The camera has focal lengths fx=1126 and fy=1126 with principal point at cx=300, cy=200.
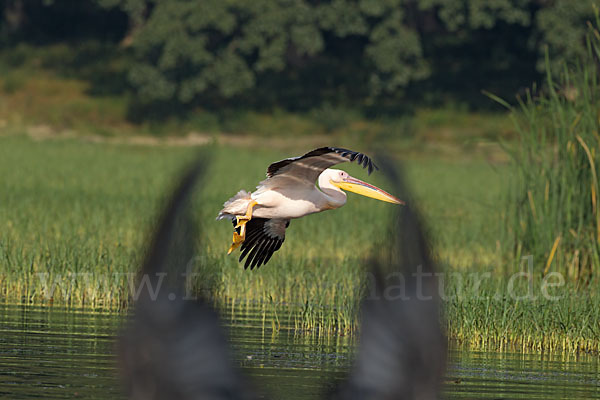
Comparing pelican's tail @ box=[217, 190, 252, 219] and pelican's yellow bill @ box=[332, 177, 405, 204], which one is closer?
pelican's yellow bill @ box=[332, 177, 405, 204]

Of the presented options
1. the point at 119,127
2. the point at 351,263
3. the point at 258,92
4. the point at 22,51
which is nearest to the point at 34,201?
the point at 351,263

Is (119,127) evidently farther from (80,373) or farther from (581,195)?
(80,373)

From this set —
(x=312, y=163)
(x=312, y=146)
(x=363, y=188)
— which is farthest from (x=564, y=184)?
(x=312, y=146)

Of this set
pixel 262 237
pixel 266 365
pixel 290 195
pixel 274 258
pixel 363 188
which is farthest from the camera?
pixel 274 258

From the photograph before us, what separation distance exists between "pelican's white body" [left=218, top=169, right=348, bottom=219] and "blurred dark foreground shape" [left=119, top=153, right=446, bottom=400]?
599 centimetres

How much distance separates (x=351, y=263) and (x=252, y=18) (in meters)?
29.9

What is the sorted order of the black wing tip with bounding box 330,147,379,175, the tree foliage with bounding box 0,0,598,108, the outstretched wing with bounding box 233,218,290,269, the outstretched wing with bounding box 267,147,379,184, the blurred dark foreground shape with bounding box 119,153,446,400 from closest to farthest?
1. the blurred dark foreground shape with bounding box 119,153,446,400
2. the black wing tip with bounding box 330,147,379,175
3. the outstretched wing with bounding box 267,147,379,184
4. the outstretched wing with bounding box 233,218,290,269
5. the tree foliage with bounding box 0,0,598,108

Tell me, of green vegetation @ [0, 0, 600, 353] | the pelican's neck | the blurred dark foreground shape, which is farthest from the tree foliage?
the blurred dark foreground shape

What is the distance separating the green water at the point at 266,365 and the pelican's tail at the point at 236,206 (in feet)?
3.30

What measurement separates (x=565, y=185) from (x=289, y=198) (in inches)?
149

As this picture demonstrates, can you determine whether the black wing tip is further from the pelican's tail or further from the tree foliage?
the tree foliage

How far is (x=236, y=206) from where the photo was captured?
8.67 m

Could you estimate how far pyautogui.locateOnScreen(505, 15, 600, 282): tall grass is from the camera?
11.1 m

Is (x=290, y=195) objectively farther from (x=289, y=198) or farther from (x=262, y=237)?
(x=262, y=237)
